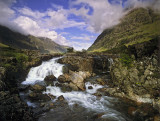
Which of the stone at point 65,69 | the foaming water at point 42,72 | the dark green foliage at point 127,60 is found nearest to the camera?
the dark green foliage at point 127,60

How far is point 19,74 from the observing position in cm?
3881

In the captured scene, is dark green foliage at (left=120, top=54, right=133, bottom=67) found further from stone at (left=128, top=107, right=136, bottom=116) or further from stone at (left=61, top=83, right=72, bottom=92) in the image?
stone at (left=61, top=83, right=72, bottom=92)

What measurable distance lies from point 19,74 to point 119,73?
34884 millimetres

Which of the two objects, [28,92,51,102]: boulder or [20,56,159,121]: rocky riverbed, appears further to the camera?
[28,92,51,102]: boulder

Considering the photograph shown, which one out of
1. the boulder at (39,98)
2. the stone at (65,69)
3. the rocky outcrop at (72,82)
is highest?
the stone at (65,69)

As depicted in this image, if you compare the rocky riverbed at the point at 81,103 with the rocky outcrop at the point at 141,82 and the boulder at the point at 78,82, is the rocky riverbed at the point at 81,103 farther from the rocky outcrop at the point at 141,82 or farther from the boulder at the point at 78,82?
the rocky outcrop at the point at 141,82

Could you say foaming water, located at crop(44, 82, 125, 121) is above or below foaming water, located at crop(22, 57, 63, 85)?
below

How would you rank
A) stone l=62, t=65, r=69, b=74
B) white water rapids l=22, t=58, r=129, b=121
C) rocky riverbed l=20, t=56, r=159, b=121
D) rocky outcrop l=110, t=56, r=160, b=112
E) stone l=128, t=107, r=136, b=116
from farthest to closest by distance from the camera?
stone l=62, t=65, r=69, b=74 < rocky outcrop l=110, t=56, r=160, b=112 < white water rapids l=22, t=58, r=129, b=121 < stone l=128, t=107, r=136, b=116 < rocky riverbed l=20, t=56, r=159, b=121

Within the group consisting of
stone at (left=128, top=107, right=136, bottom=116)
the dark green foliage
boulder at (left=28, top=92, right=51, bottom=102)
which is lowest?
boulder at (left=28, top=92, right=51, bottom=102)

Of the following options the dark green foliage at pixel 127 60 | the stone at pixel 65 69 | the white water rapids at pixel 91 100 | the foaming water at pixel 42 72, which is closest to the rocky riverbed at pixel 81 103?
the white water rapids at pixel 91 100

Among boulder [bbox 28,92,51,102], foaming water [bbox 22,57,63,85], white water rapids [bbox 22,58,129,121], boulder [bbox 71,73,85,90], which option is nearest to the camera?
white water rapids [bbox 22,58,129,121]

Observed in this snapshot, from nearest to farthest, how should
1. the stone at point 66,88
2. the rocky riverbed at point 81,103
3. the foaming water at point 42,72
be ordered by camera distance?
the rocky riverbed at point 81,103
the stone at point 66,88
the foaming water at point 42,72

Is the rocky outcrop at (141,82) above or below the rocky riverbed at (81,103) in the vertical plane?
above

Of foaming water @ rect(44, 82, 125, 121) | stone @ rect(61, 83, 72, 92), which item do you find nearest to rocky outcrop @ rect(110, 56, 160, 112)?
foaming water @ rect(44, 82, 125, 121)
